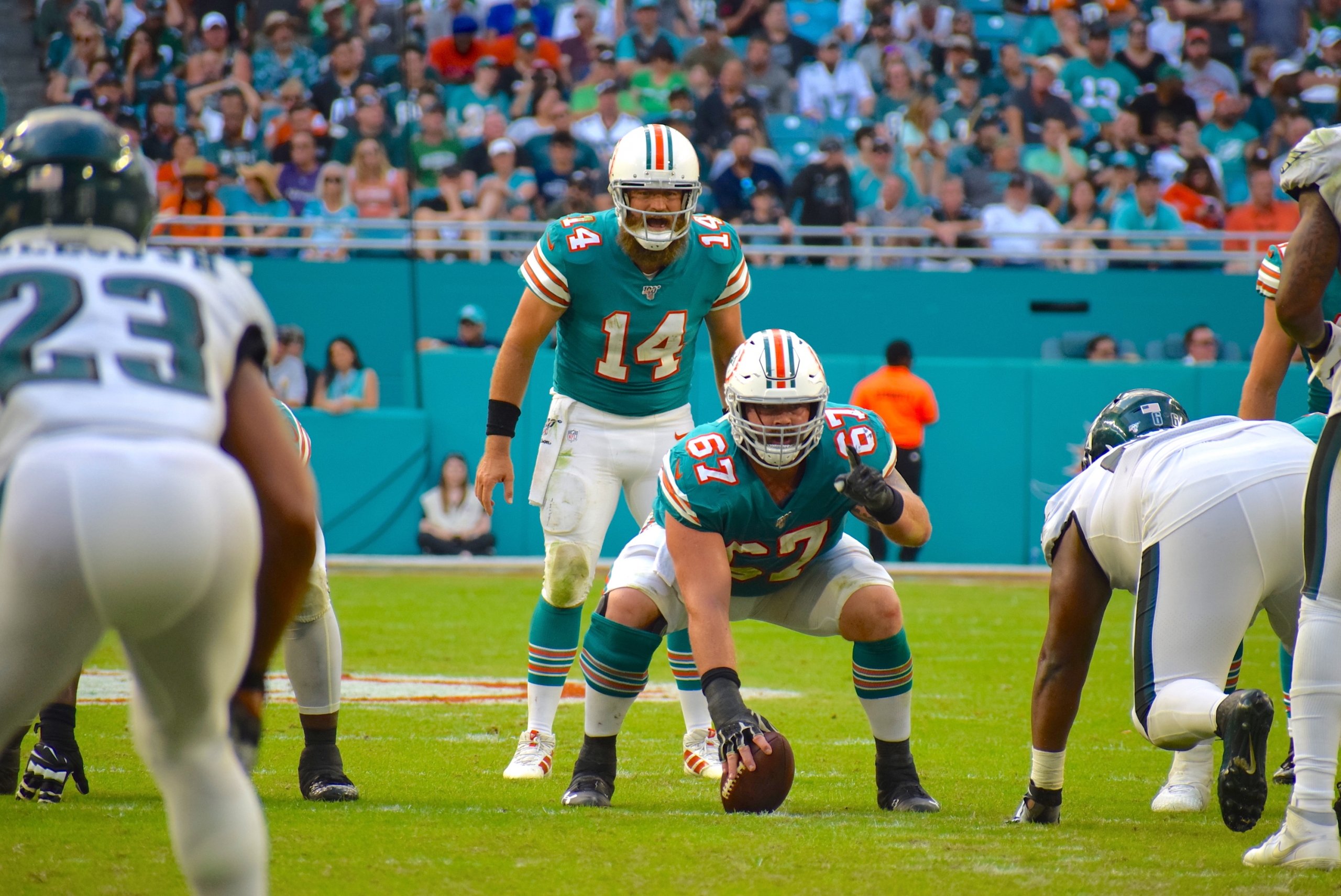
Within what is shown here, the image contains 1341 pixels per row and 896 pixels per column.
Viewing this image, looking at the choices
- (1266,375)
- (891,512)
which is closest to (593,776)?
(891,512)

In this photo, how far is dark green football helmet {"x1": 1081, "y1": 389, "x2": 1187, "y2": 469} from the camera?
414 cm

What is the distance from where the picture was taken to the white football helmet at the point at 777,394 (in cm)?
402

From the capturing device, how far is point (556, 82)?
571 inches

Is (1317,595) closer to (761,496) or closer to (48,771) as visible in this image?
(761,496)

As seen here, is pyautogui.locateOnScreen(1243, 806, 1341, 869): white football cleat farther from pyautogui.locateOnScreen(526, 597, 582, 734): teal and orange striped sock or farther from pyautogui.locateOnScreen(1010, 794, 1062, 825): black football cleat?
pyautogui.locateOnScreen(526, 597, 582, 734): teal and orange striped sock

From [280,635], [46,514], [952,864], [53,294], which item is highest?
[53,294]

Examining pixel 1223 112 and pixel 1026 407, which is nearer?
pixel 1026 407

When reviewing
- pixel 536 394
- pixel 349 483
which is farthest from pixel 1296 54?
pixel 349 483

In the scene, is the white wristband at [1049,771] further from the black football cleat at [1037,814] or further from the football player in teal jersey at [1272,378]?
the football player in teal jersey at [1272,378]

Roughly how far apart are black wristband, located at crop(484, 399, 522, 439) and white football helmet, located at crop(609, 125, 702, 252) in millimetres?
724

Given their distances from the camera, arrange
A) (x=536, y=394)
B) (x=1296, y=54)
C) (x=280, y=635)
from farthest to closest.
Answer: (x=1296, y=54), (x=536, y=394), (x=280, y=635)

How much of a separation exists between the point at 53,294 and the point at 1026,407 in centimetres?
1064

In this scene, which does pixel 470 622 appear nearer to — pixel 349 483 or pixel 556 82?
pixel 349 483

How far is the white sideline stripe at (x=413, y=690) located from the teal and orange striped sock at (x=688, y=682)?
4.43ft
